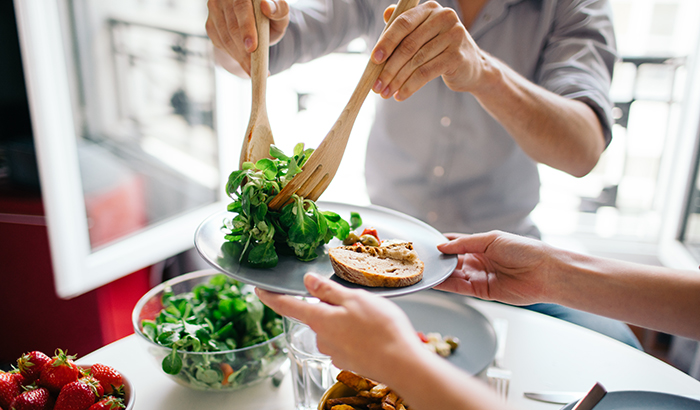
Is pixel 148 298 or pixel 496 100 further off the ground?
pixel 496 100

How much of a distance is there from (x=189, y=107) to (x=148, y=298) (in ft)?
5.87

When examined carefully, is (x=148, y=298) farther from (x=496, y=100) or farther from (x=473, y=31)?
(x=473, y=31)

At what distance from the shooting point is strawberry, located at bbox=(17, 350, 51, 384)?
78cm

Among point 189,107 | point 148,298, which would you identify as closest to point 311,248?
point 148,298

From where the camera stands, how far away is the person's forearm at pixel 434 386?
1.80 feet

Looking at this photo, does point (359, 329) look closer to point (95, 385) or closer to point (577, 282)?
point (95, 385)

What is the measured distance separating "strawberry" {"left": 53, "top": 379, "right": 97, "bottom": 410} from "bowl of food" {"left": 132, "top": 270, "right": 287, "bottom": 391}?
0.12 meters

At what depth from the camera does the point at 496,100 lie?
117 cm

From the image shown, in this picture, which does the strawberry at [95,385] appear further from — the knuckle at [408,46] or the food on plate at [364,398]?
the knuckle at [408,46]

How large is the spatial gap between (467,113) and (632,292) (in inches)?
31.5

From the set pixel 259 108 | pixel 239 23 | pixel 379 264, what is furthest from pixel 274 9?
pixel 379 264

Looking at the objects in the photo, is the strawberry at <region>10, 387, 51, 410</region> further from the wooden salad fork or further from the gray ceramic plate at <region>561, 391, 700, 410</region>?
the gray ceramic plate at <region>561, 391, 700, 410</region>

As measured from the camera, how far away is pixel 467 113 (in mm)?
1541

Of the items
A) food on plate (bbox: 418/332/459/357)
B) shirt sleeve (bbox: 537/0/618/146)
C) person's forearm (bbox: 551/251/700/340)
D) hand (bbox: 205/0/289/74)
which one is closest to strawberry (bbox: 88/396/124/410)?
food on plate (bbox: 418/332/459/357)
